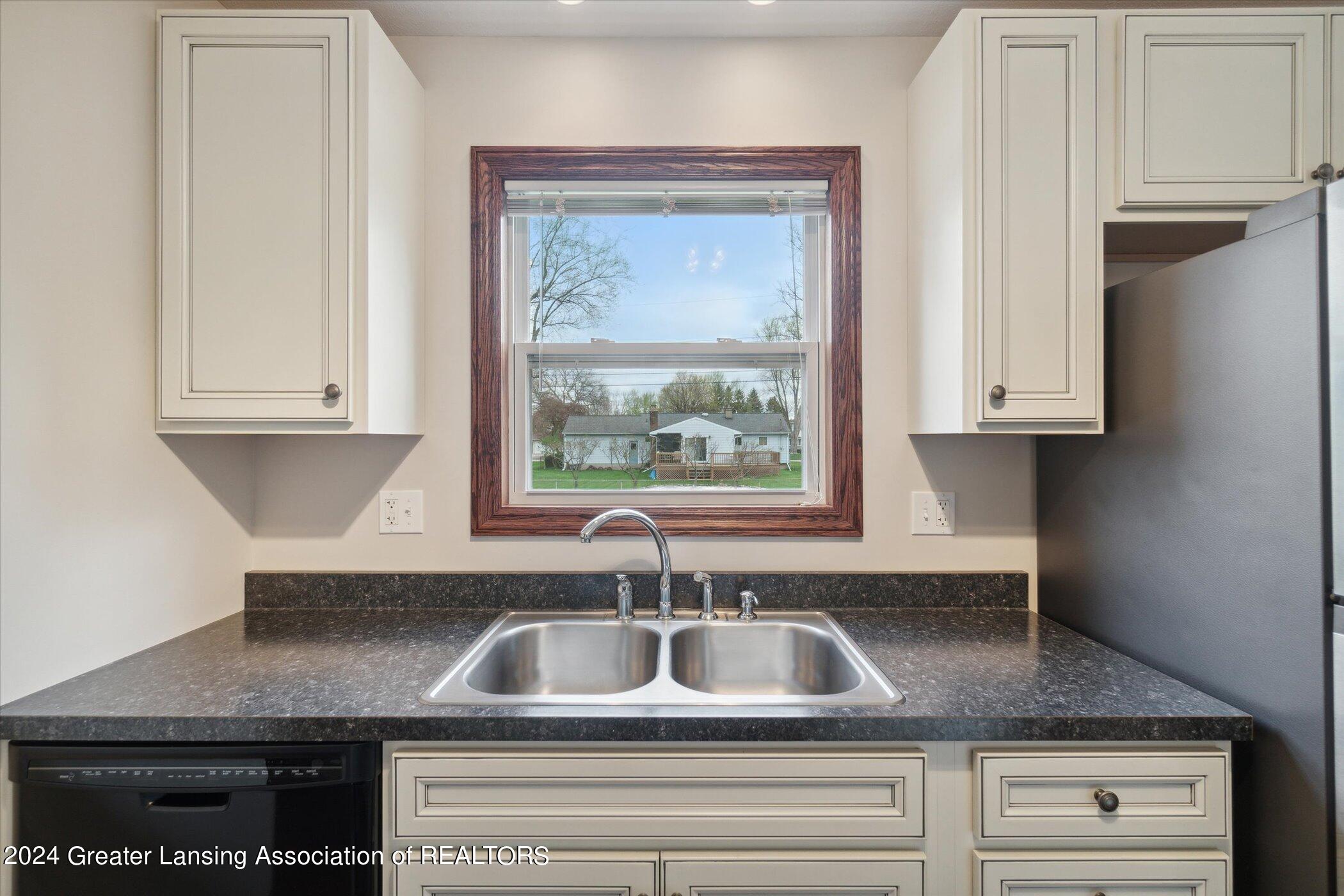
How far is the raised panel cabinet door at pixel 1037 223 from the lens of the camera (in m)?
1.41

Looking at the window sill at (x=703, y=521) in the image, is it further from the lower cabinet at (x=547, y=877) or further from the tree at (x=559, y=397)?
the lower cabinet at (x=547, y=877)

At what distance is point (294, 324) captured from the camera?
1.41 metres

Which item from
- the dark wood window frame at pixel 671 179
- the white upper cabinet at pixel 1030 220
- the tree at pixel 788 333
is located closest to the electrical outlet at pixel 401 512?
the dark wood window frame at pixel 671 179

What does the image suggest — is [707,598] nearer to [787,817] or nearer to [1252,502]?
[787,817]

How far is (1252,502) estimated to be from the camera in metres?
1.08

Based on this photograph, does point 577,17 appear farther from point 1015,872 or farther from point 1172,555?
point 1015,872

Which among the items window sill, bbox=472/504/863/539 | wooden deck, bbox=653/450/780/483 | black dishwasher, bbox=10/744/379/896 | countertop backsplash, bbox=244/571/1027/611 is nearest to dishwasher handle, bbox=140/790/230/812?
black dishwasher, bbox=10/744/379/896

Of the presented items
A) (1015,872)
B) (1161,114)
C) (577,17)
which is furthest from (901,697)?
(577,17)

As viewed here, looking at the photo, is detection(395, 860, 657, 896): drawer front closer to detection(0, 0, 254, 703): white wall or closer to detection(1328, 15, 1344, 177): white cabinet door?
detection(0, 0, 254, 703): white wall

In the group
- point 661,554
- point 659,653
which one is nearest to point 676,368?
point 661,554

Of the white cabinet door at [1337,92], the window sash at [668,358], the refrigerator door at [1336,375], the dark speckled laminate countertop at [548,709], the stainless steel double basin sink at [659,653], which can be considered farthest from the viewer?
the window sash at [668,358]

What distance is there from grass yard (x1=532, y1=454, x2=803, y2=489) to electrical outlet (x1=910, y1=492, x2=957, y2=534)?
1.05 feet

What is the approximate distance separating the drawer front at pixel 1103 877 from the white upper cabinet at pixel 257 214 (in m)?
1.56

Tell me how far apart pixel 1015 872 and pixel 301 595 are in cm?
174
